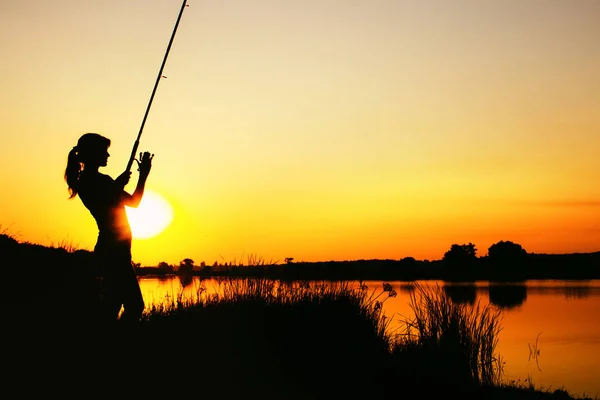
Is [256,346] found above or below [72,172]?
below

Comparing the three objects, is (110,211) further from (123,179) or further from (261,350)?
(261,350)

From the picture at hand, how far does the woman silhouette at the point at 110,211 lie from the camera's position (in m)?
5.90

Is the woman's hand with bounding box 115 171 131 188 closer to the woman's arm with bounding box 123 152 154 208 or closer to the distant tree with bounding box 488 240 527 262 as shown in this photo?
the woman's arm with bounding box 123 152 154 208

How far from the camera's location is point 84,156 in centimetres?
608

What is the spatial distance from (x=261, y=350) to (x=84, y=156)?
3.99m

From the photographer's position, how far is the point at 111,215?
5.99 m

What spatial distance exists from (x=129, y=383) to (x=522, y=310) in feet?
97.0

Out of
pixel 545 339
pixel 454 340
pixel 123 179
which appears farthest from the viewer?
pixel 545 339

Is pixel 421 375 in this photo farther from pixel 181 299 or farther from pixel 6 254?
pixel 6 254

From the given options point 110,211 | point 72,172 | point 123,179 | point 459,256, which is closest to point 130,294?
point 110,211

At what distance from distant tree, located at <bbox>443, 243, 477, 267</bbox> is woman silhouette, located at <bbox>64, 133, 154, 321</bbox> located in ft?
307

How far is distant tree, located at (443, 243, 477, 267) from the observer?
95812 mm

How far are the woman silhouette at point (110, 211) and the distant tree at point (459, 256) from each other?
9369cm

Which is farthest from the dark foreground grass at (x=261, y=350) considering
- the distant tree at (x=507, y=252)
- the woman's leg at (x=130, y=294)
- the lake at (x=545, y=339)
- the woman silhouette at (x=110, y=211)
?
the distant tree at (x=507, y=252)
